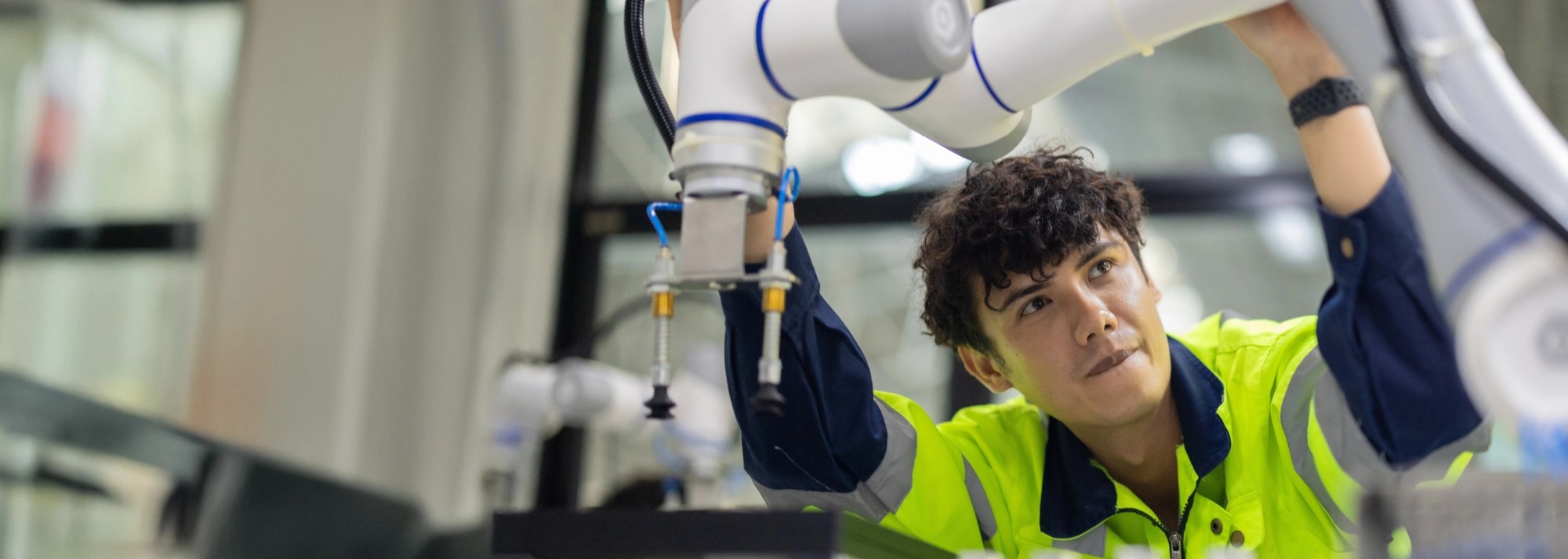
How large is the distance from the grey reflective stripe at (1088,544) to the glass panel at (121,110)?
2.49 meters

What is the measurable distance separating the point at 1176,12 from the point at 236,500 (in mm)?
1697

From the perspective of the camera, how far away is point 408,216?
121 inches

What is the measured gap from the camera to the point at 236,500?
2.00 m

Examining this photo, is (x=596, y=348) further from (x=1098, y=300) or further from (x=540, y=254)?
(x=1098, y=300)

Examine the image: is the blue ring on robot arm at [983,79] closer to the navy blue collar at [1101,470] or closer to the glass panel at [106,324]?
the navy blue collar at [1101,470]

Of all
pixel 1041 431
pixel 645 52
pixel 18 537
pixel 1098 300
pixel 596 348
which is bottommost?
pixel 18 537

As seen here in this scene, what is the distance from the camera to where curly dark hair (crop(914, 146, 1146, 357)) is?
1295 millimetres

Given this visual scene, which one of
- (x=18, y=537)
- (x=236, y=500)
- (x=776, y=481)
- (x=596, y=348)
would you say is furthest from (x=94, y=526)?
(x=776, y=481)

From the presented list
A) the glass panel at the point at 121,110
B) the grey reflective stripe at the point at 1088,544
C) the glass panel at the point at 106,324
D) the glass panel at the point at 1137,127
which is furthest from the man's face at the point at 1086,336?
the glass panel at the point at 121,110

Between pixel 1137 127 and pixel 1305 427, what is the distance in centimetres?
198

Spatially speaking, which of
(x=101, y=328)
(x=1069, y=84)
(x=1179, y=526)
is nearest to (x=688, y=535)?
(x=1069, y=84)

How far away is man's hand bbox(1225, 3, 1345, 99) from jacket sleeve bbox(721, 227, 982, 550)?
13.7 inches

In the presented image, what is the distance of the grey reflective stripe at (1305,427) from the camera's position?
41.1 inches

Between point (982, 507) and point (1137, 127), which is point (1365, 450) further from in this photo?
point (1137, 127)
